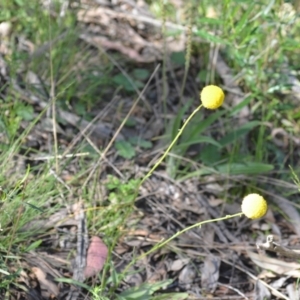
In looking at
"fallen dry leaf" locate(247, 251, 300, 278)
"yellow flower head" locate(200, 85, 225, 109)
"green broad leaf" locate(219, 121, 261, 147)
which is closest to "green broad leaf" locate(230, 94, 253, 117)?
"green broad leaf" locate(219, 121, 261, 147)

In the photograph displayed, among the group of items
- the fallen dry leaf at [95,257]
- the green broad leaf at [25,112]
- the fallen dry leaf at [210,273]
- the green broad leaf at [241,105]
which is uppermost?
the green broad leaf at [241,105]

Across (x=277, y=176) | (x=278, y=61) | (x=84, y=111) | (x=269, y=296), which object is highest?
(x=278, y=61)

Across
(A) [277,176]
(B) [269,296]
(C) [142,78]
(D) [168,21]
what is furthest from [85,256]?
(D) [168,21]

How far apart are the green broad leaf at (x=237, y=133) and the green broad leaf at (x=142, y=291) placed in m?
0.75

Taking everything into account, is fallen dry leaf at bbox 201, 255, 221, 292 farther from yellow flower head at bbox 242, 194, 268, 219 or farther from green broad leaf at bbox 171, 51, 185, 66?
green broad leaf at bbox 171, 51, 185, 66

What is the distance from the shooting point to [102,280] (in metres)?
1.93

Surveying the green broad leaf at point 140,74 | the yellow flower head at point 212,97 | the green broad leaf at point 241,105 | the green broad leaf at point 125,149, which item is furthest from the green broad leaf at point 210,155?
the yellow flower head at point 212,97

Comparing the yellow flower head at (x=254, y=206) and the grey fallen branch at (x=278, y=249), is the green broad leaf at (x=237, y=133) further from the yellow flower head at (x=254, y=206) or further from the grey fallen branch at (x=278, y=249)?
the yellow flower head at (x=254, y=206)

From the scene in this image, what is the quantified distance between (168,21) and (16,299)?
5.84 ft

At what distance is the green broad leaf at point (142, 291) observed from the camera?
2.03 metres

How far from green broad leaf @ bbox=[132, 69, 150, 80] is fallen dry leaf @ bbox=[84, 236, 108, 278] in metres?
1.06

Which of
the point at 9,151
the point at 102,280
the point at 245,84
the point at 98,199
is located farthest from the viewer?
the point at 245,84

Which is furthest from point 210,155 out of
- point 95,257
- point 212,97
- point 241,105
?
point 212,97

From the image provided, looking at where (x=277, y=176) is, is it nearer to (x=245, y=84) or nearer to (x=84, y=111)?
(x=245, y=84)
